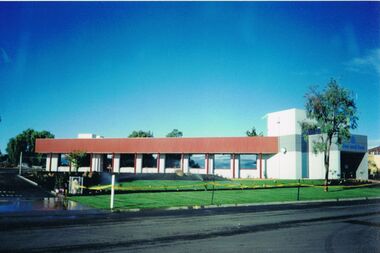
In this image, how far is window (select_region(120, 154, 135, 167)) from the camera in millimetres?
54656

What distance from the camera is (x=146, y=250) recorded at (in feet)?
25.0

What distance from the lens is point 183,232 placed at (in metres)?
10.0

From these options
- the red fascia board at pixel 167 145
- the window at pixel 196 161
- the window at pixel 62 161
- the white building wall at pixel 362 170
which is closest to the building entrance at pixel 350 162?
the white building wall at pixel 362 170

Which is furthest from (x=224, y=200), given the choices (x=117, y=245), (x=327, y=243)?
(x=117, y=245)

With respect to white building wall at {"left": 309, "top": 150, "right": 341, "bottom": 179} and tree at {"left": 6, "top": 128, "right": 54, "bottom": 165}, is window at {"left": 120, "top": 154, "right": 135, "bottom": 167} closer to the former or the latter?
white building wall at {"left": 309, "top": 150, "right": 341, "bottom": 179}

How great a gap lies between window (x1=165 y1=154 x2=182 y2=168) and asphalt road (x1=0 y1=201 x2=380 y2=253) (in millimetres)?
37936

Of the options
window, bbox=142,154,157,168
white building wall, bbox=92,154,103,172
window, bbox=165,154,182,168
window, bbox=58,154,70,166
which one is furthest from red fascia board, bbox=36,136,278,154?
window, bbox=142,154,157,168

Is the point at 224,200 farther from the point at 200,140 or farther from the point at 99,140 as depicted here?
the point at 99,140

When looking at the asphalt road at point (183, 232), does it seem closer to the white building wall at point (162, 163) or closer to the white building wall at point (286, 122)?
the white building wall at point (286, 122)

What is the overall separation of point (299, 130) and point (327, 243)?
37.9 m

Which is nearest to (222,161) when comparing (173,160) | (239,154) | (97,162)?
(239,154)

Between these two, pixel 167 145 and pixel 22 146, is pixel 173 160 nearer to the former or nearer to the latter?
pixel 167 145

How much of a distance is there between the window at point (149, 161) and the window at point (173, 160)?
3601 millimetres

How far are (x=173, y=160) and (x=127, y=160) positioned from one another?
8366 millimetres
